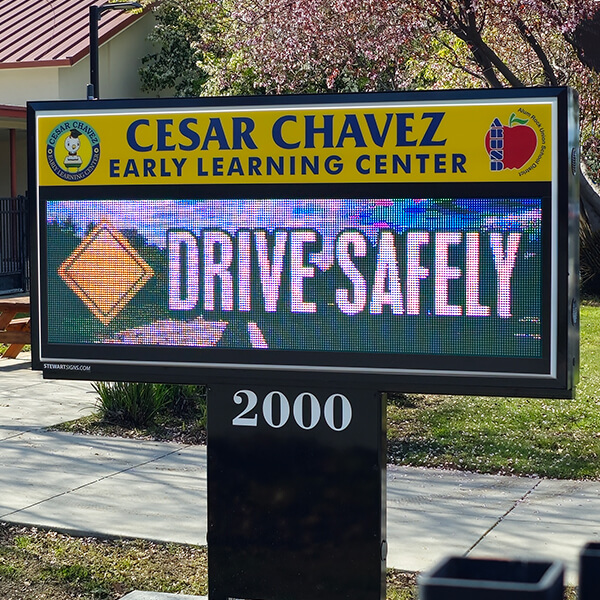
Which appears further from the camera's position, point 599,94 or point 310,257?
point 599,94

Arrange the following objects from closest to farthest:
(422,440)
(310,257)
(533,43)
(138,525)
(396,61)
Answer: (310,257) < (138,525) < (422,440) < (533,43) < (396,61)

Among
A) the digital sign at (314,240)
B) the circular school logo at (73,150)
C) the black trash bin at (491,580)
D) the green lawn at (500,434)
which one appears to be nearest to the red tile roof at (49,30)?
the green lawn at (500,434)

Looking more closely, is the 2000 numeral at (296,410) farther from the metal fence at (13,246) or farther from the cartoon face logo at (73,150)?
the metal fence at (13,246)

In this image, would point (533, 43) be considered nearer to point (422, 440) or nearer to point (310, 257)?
point (422, 440)

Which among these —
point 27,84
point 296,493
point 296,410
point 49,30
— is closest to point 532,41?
point 296,410

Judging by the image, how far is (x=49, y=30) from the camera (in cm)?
2770

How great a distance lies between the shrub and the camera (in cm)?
947

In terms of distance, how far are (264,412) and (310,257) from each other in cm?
73

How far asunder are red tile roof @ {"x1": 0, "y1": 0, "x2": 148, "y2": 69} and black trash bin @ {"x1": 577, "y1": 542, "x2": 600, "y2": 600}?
2340cm

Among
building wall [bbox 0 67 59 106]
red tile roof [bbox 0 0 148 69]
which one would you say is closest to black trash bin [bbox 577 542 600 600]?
red tile roof [bbox 0 0 148 69]

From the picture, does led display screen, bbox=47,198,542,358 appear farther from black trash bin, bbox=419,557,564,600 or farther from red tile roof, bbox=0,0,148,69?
red tile roof, bbox=0,0,148,69

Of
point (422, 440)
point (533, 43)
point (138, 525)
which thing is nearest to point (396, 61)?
point (533, 43)

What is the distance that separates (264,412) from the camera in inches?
195

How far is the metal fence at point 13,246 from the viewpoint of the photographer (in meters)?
20.2
